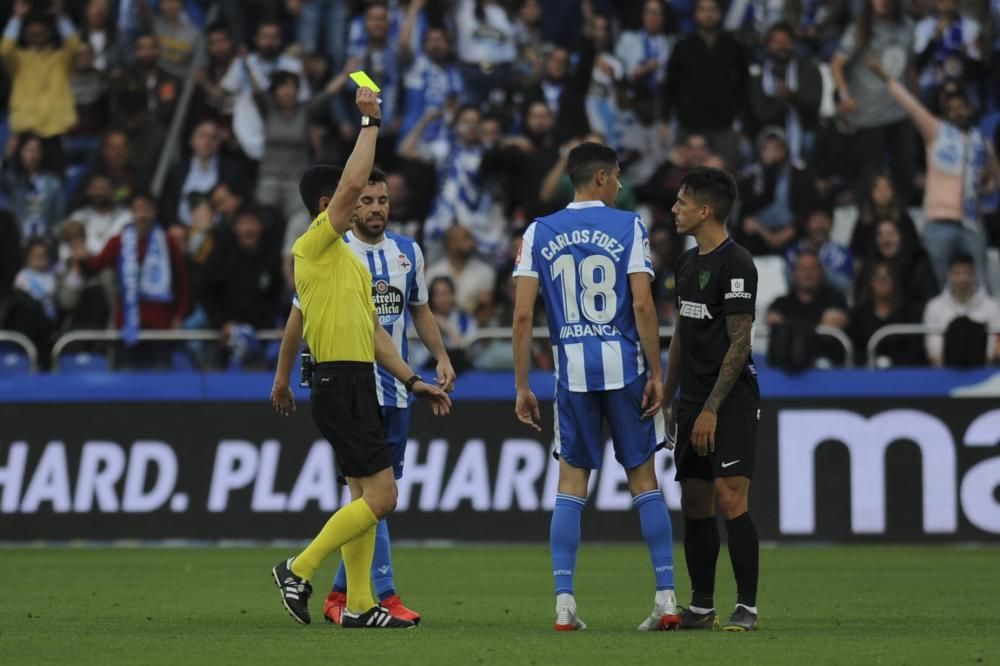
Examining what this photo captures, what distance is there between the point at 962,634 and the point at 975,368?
7.58 metres

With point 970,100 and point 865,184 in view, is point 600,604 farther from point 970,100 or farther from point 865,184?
point 970,100

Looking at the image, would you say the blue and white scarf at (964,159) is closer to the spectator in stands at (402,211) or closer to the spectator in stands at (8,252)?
the spectator in stands at (402,211)

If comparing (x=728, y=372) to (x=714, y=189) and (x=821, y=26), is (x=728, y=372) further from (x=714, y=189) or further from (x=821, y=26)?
(x=821, y=26)

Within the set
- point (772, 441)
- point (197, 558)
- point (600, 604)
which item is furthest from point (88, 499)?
point (600, 604)

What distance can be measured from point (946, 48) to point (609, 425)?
1215 cm

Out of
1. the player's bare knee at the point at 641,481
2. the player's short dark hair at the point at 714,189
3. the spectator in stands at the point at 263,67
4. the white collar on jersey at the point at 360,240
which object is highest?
the spectator in stands at the point at 263,67

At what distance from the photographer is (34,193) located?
2073 centimetres

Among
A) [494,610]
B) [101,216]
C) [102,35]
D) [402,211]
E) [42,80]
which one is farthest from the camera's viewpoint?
[102,35]

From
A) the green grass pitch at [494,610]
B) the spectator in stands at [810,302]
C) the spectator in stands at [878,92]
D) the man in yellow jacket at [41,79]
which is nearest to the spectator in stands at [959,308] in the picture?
the spectator in stands at [810,302]

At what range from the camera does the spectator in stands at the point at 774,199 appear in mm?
18750

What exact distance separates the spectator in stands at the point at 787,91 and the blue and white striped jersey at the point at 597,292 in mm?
10643

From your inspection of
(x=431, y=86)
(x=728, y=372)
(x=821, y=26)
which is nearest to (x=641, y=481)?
(x=728, y=372)

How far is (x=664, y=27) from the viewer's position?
2098cm

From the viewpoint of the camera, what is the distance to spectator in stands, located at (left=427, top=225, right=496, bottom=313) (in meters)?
18.6
